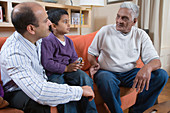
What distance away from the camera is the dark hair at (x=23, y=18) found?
0.94 meters

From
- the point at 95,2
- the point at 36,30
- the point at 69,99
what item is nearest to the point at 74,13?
the point at 95,2

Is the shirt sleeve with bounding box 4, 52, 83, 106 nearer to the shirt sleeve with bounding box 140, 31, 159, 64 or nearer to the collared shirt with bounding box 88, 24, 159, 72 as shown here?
the collared shirt with bounding box 88, 24, 159, 72

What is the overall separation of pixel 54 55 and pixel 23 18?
501 millimetres

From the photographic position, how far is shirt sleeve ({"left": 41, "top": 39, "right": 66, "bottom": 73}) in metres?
1.26

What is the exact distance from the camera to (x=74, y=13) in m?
3.04

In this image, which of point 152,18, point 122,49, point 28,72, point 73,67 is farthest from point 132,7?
point 152,18

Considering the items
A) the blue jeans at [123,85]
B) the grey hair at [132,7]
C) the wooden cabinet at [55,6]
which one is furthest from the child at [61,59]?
the wooden cabinet at [55,6]

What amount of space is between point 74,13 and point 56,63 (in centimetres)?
194

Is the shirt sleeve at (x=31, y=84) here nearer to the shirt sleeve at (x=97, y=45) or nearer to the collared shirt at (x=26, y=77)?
the collared shirt at (x=26, y=77)

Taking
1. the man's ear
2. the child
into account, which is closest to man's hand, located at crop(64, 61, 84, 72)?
the child

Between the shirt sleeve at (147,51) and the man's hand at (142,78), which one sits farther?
the shirt sleeve at (147,51)

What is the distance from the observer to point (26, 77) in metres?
0.87

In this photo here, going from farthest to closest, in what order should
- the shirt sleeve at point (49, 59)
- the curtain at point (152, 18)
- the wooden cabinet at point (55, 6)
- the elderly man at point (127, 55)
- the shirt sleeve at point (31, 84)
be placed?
the curtain at point (152, 18), the wooden cabinet at point (55, 6), the elderly man at point (127, 55), the shirt sleeve at point (49, 59), the shirt sleeve at point (31, 84)

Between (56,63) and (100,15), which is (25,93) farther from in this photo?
(100,15)
